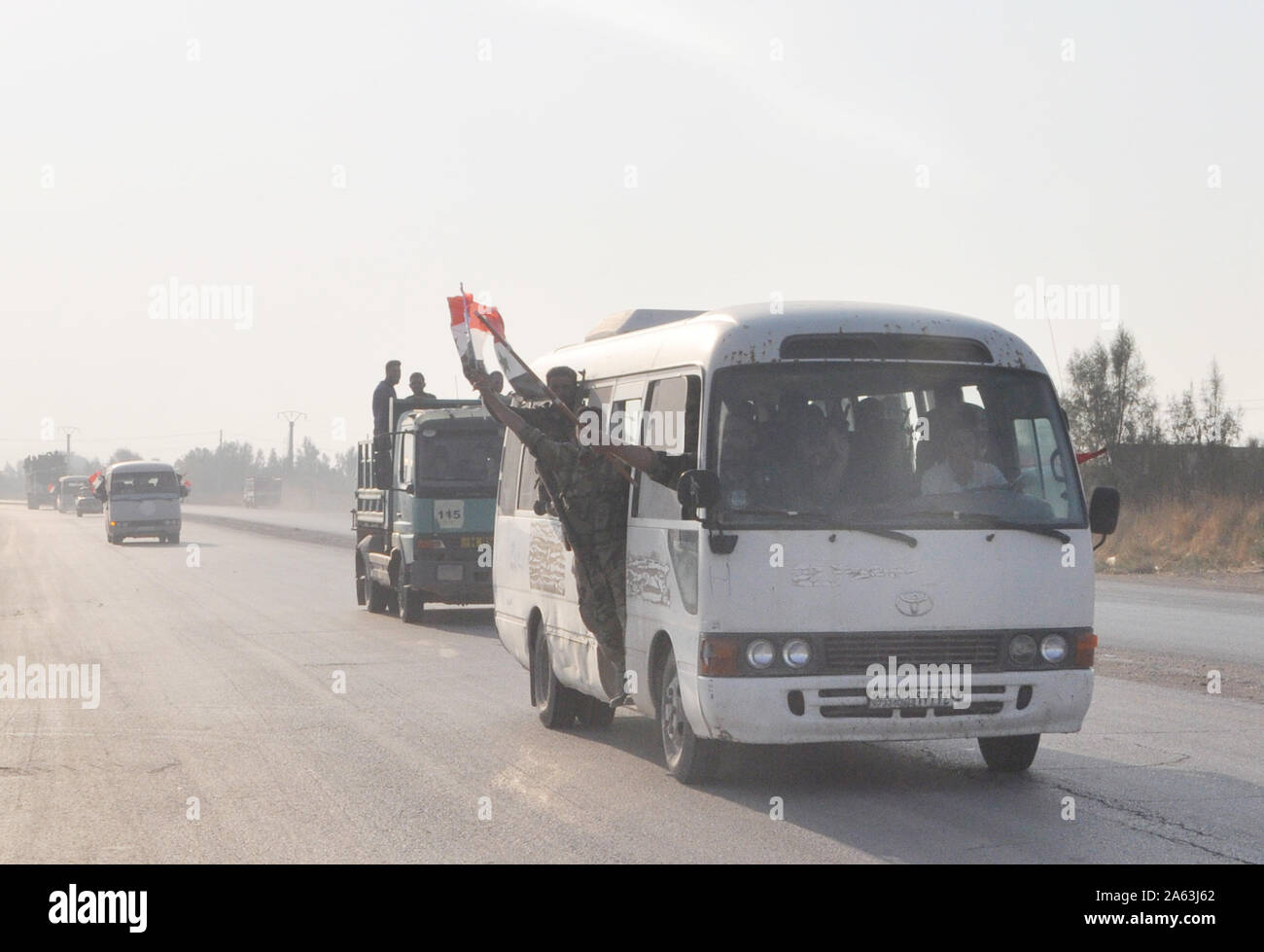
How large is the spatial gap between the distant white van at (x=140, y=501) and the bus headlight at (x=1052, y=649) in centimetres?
4368

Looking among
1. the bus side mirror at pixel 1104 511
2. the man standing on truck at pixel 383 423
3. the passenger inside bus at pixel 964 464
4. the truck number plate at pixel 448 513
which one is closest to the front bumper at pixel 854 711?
the bus side mirror at pixel 1104 511

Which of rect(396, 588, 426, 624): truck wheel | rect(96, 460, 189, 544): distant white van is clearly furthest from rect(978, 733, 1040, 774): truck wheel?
rect(96, 460, 189, 544): distant white van

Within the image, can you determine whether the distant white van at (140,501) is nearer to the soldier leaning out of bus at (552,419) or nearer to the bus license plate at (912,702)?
the soldier leaning out of bus at (552,419)

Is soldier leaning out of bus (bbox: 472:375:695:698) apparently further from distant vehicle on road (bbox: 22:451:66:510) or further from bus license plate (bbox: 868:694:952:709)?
distant vehicle on road (bbox: 22:451:66:510)

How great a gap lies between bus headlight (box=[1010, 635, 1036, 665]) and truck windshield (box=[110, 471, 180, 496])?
43.8m

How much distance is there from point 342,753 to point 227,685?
418 centimetres

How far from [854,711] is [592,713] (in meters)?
3.29

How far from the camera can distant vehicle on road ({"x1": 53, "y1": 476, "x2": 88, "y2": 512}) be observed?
94.9 meters

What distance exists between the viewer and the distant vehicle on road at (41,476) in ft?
382

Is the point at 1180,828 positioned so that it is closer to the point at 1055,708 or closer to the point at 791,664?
the point at 1055,708

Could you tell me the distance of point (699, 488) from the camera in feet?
27.4

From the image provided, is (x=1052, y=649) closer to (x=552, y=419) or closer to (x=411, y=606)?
(x=552, y=419)

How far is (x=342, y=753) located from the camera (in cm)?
1016
